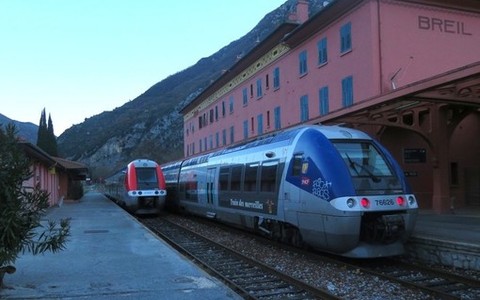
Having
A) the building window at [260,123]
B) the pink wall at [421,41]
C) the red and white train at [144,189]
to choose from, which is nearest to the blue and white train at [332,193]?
the pink wall at [421,41]

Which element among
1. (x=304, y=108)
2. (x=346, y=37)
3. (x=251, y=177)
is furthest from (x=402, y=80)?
(x=251, y=177)

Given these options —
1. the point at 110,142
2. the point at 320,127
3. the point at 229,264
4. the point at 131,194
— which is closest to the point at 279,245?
the point at 229,264

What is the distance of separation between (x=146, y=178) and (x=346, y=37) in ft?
39.1

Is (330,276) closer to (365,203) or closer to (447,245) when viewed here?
(365,203)

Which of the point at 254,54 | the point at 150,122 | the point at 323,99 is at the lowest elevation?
the point at 323,99

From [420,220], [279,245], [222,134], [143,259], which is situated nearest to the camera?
[143,259]

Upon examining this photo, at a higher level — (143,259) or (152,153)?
(152,153)

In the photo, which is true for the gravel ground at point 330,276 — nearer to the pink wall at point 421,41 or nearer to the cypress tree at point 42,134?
the pink wall at point 421,41

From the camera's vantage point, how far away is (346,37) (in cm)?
2441

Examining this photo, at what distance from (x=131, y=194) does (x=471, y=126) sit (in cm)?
1611

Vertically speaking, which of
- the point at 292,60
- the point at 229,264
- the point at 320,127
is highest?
the point at 292,60

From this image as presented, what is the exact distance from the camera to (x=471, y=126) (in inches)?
914

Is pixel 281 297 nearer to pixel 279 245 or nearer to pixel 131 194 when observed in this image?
pixel 279 245

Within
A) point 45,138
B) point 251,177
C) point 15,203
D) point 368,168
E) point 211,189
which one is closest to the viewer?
point 15,203
